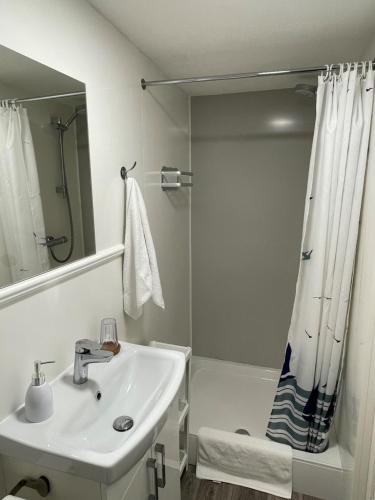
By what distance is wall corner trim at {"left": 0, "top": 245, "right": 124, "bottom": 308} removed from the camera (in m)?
0.99

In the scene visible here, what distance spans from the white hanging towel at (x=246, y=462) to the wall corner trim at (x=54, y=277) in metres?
1.24

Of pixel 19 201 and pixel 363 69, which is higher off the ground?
pixel 363 69

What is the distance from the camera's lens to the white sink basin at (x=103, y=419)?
2.82 ft

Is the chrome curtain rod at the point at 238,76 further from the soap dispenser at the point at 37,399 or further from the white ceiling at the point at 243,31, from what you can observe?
the soap dispenser at the point at 37,399

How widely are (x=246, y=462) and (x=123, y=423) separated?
44.3 inches

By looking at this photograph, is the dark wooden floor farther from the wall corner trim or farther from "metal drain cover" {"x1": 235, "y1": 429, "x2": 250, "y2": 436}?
the wall corner trim

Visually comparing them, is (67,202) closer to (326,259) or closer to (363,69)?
(326,259)

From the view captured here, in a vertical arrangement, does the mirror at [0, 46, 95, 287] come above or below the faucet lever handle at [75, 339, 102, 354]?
above

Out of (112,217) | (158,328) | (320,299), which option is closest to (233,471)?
(158,328)

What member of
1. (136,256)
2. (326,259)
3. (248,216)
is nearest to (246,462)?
(326,259)

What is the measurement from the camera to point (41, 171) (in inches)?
44.4

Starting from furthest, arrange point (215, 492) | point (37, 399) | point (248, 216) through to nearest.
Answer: point (248, 216), point (215, 492), point (37, 399)

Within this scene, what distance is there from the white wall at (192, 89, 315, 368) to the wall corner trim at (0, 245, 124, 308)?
1.32m

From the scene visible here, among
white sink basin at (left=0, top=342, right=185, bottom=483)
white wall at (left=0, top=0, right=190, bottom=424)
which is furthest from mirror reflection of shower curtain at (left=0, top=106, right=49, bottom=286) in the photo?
white sink basin at (left=0, top=342, right=185, bottom=483)
